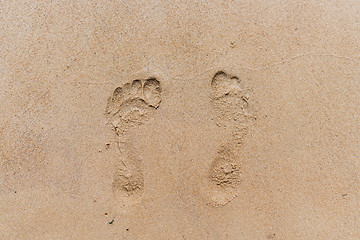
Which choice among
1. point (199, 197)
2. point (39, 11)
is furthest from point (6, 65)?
point (199, 197)

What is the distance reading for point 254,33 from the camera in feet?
6.04

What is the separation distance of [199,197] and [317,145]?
3.68ft

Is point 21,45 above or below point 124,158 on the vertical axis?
above

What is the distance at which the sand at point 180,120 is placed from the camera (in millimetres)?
1825

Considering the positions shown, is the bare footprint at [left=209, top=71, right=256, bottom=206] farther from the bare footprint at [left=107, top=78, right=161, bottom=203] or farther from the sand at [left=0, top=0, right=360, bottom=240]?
the bare footprint at [left=107, top=78, right=161, bottom=203]

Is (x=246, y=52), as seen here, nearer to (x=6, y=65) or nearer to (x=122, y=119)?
(x=122, y=119)

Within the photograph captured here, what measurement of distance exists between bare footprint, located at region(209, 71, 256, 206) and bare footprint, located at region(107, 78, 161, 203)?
54 cm

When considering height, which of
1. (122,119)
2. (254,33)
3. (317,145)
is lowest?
(122,119)

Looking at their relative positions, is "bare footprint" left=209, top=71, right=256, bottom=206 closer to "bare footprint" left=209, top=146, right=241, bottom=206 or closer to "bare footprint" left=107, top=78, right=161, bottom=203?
"bare footprint" left=209, top=146, right=241, bottom=206

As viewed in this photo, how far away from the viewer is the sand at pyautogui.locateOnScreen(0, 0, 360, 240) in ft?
5.99

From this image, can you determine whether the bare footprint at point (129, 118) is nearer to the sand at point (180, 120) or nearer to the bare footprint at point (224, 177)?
the sand at point (180, 120)

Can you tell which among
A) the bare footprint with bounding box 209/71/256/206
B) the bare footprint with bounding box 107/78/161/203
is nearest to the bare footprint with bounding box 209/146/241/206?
the bare footprint with bounding box 209/71/256/206

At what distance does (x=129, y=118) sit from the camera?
185 centimetres

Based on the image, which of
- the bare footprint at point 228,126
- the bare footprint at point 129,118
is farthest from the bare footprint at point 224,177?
the bare footprint at point 129,118
